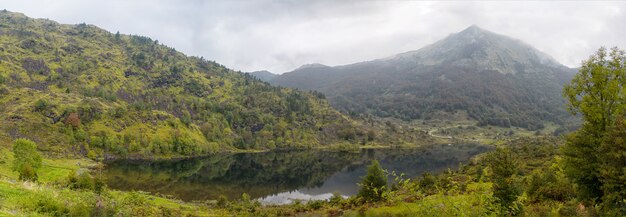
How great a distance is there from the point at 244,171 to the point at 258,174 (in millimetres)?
7071

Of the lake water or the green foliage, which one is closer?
the green foliage

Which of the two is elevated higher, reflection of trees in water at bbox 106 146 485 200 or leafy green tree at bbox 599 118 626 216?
leafy green tree at bbox 599 118 626 216

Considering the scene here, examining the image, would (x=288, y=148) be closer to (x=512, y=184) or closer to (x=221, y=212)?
(x=221, y=212)

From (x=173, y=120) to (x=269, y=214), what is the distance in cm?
13029

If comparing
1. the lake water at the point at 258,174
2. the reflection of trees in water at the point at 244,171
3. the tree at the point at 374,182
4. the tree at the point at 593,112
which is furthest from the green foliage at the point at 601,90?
the reflection of trees in water at the point at 244,171

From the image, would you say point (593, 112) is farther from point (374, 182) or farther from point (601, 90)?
point (374, 182)

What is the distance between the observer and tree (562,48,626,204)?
963 inches

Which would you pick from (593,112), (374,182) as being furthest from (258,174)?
(593,112)

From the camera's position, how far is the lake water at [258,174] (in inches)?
3383

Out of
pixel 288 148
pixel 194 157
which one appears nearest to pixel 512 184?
pixel 194 157

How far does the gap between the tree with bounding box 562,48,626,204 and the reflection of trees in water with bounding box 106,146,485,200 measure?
219ft

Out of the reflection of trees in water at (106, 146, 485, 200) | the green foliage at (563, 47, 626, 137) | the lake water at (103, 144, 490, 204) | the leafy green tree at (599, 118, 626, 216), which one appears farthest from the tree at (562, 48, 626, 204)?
the reflection of trees in water at (106, 146, 485, 200)

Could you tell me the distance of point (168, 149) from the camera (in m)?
148

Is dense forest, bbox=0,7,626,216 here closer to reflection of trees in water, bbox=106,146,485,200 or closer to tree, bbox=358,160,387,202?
tree, bbox=358,160,387,202
